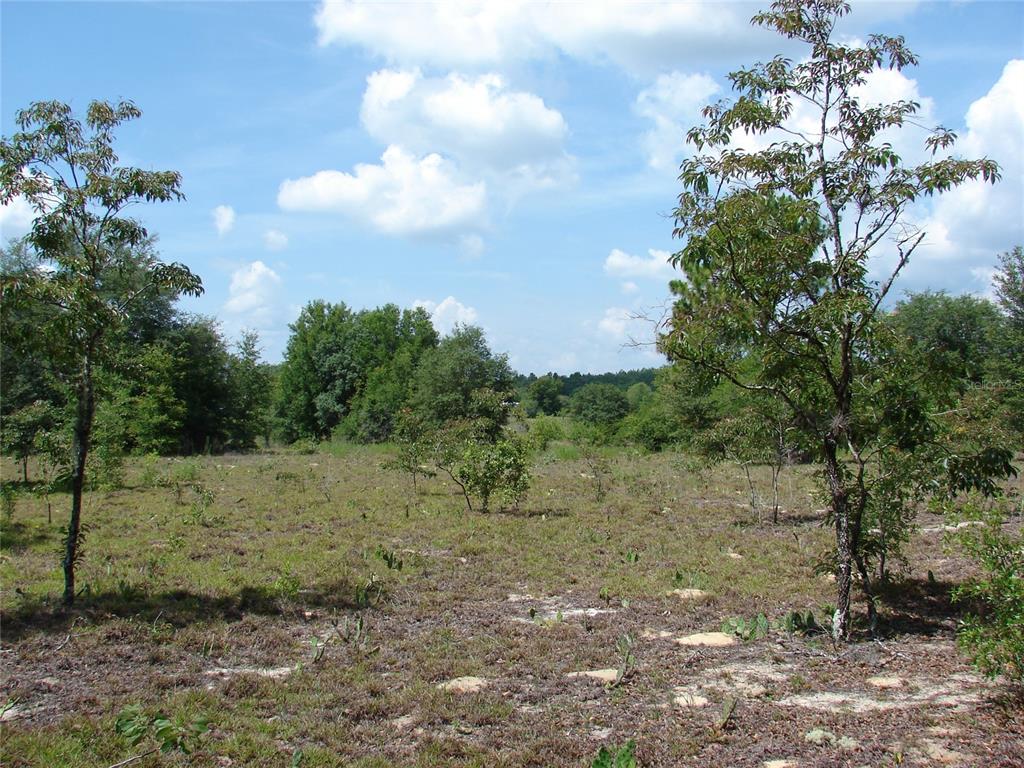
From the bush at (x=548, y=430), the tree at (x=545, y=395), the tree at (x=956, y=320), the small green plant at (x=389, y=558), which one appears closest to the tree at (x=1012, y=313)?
the tree at (x=956, y=320)

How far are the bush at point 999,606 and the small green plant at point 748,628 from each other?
7.53ft

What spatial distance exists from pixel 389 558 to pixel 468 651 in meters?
3.61

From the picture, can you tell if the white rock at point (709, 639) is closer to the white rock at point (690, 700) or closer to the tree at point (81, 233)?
the white rock at point (690, 700)

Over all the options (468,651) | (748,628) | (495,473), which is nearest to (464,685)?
(468,651)

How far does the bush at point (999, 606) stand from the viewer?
460 cm

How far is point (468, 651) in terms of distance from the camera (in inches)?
270

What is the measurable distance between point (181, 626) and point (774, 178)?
23.2ft

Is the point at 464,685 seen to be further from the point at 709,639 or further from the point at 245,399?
the point at 245,399

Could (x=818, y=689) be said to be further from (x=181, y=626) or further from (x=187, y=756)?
(x=181, y=626)

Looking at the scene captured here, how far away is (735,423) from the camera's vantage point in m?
14.1

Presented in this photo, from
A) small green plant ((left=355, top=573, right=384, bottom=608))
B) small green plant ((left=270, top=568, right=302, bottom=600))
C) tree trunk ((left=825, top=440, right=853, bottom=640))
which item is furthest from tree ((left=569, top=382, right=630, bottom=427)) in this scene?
tree trunk ((left=825, top=440, right=853, bottom=640))

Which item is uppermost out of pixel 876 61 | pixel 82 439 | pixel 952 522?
pixel 876 61

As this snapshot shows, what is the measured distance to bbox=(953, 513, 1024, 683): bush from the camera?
15.1ft

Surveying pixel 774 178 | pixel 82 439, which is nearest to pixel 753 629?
pixel 774 178
